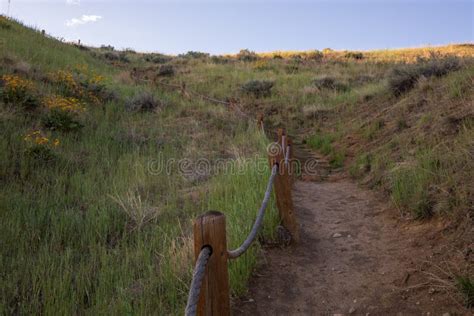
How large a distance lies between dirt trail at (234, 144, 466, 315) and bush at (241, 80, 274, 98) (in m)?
12.2

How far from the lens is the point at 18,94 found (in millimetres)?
9055

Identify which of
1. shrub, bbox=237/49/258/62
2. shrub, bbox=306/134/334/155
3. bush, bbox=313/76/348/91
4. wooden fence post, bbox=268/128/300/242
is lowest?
wooden fence post, bbox=268/128/300/242

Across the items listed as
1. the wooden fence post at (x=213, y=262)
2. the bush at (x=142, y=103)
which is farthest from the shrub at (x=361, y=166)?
the bush at (x=142, y=103)

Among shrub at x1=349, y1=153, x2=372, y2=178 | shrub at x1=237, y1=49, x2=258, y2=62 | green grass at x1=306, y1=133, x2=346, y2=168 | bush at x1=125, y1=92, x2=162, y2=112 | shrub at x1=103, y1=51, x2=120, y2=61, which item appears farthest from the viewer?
shrub at x1=237, y1=49, x2=258, y2=62

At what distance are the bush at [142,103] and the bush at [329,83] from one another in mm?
7945

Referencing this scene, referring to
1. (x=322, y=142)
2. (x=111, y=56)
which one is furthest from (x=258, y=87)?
(x=111, y=56)

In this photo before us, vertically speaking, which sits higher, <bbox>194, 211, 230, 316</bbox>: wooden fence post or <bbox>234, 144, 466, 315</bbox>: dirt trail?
<bbox>194, 211, 230, 316</bbox>: wooden fence post

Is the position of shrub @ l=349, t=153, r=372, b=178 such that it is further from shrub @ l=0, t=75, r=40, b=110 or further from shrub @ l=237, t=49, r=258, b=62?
shrub @ l=237, t=49, r=258, b=62

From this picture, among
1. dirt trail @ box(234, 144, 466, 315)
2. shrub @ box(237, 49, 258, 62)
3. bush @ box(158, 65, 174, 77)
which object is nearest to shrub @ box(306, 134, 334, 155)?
dirt trail @ box(234, 144, 466, 315)

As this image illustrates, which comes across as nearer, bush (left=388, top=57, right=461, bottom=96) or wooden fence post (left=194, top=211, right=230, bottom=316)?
wooden fence post (left=194, top=211, right=230, bottom=316)

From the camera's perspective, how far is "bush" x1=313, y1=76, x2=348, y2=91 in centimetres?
1711

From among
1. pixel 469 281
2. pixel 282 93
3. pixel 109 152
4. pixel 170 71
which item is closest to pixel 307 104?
pixel 282 93

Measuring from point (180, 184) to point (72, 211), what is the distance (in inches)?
78.1

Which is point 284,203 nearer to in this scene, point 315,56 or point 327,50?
point 315,56
